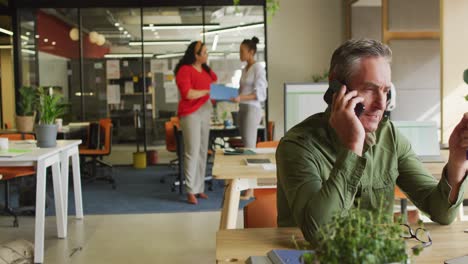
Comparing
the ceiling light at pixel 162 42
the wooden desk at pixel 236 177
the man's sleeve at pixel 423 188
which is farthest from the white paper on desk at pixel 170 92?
the man's sleeve at pixel 423 188

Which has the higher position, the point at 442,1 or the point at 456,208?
the point at 442,1

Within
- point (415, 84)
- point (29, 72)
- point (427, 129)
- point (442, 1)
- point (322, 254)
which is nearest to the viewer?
point (322, 254)

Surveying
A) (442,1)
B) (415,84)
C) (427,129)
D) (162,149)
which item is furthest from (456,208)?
(162,149)

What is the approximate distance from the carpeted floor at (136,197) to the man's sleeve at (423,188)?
14.7ft

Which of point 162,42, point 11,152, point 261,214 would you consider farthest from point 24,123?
point 261,214

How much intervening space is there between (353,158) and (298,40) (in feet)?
29.0

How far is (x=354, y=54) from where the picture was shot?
1647mm

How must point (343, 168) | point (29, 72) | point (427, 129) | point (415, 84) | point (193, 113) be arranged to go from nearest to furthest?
point (343, 168)
point (427, 129)
point (193, 113)
point (415, 84)
point (29, 72)

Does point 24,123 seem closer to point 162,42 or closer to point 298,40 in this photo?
point 162,42

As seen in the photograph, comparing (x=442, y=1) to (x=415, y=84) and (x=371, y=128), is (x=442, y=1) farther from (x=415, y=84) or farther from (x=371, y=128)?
(x=371, y=128)

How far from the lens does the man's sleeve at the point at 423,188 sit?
1.69m

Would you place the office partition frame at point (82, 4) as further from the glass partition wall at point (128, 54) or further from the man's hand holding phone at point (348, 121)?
the man's hand holding phone at point (348, 121)

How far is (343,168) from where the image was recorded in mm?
1484

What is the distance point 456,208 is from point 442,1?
4.87 metres
